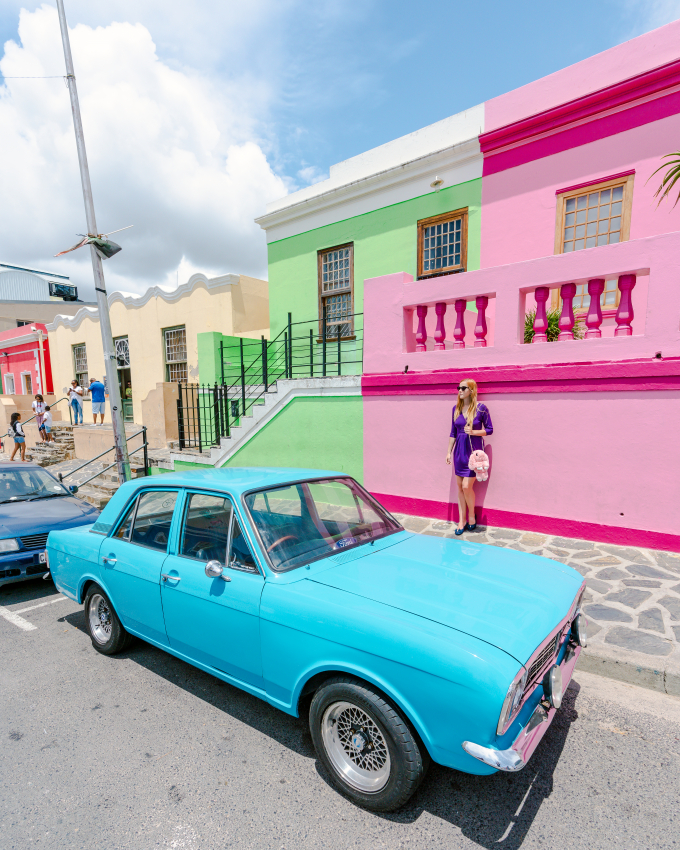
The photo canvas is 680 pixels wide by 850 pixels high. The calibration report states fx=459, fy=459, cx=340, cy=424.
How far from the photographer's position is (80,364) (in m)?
18.9

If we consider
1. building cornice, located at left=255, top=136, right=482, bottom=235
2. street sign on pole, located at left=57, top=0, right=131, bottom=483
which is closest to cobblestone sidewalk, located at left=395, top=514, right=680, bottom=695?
street sign on pole, located at left=57, top=0, right=131, bottom=483

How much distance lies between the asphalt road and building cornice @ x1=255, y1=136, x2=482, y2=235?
8.87 meters

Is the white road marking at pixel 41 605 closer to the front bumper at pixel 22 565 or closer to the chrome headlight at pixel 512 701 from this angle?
the front bumper at pixel 22 565

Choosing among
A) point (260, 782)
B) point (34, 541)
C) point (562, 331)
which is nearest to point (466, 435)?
point (562, 331)

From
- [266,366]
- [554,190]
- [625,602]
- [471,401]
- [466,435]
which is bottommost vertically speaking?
[625,602]

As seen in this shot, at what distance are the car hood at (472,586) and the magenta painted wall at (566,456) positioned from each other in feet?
9.57

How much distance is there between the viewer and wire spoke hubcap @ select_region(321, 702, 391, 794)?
2.26 metres

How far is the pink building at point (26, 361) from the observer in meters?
20.6

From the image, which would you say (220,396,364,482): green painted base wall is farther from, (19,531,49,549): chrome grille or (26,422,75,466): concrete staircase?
(26,422,75,466): concrete staircase

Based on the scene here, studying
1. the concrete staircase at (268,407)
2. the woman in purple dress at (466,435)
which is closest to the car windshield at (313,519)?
the woman in purple dress at (466,435)

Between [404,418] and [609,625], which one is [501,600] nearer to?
[609,625]

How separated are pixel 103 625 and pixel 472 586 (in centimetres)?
324

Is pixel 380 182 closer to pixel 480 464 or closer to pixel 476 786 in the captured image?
pixel 480 464

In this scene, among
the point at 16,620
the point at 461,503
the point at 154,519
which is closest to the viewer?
the point at 154,519
